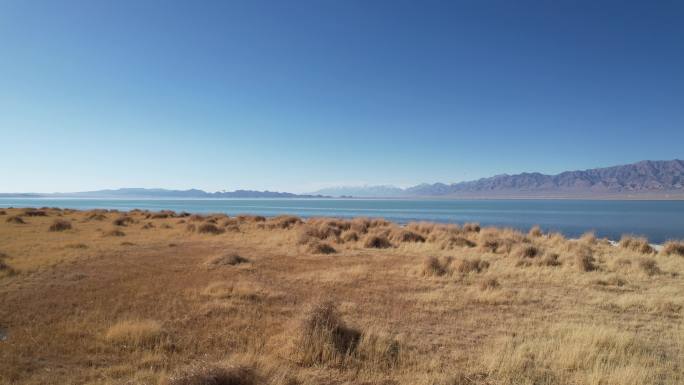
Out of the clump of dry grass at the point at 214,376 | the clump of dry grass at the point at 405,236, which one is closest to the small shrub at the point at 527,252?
the clump of dry grass at the point at 405,236

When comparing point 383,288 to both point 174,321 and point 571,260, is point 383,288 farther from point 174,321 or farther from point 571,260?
point 571,260

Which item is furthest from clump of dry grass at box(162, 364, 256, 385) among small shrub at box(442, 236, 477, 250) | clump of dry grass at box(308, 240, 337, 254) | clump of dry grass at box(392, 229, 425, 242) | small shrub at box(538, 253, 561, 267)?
clump of dry grass at box(392, 229, 425, 242)

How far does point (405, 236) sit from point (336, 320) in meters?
18.1

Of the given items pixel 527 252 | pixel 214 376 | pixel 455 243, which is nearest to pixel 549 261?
pixel 527 252

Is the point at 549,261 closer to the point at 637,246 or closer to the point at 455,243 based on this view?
the point at 455,243

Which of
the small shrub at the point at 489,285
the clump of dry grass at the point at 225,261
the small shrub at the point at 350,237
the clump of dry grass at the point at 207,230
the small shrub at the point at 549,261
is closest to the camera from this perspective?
the small shrub at the point at 489,285

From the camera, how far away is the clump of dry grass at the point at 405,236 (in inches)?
935

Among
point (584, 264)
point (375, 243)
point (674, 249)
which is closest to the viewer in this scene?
point (584, 264)

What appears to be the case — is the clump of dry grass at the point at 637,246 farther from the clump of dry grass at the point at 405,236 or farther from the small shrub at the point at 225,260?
Answer: the small shrub at the point at 225,260

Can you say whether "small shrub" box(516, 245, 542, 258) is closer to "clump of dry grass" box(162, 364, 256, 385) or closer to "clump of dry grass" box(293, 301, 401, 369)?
"clump of dry grass" box(293, 301, 401, 369)

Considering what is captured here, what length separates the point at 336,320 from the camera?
6.60 metres

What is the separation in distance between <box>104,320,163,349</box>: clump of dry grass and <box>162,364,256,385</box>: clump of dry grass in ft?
6.40

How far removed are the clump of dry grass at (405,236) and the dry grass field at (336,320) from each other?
24.0 feet

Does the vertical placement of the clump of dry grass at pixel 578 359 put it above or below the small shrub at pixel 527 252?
above
